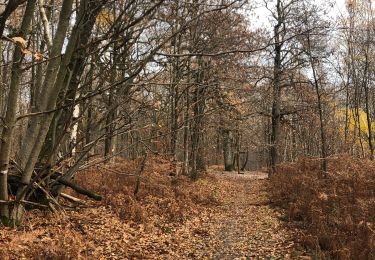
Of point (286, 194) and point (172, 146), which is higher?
point (172, 146)

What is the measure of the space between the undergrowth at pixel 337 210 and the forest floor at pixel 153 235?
479 mm

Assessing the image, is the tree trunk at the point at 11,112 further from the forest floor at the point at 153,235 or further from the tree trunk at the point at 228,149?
the tree trunk at the point at 228,149

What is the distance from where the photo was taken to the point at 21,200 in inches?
209

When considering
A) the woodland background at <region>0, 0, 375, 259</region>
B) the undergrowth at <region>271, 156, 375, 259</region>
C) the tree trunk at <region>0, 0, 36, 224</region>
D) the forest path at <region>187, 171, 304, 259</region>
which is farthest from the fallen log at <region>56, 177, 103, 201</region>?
the undergrowth at <region>271, 156, 375, 259</region>

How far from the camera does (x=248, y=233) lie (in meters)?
8.29

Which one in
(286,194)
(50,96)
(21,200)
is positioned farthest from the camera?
(286,194)

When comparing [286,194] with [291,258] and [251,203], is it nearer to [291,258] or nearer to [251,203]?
[251,203]

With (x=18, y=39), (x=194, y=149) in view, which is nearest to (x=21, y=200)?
(x=18, y=39)

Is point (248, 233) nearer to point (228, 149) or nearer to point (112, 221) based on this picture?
point (112, 221)

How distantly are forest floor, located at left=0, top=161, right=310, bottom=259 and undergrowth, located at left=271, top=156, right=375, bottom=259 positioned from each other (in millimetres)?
479

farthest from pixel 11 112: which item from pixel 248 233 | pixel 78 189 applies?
pixel 248 233

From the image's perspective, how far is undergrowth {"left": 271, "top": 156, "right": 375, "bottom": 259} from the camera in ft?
20.2

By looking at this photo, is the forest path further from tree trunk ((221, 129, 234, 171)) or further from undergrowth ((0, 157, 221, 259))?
tree trunk ((221, 129, 234, 171))

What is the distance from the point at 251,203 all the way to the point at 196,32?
671 centimetres
